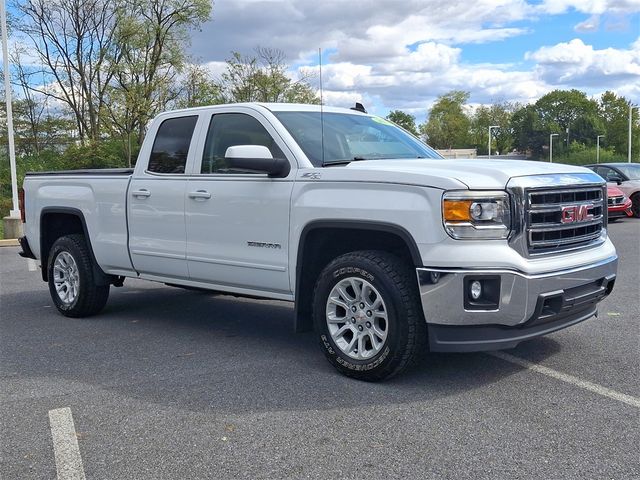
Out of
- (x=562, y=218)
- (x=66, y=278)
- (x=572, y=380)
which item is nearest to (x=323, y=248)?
(x=562, y=218)

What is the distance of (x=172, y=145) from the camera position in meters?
6.18

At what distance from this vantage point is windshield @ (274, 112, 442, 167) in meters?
5.23

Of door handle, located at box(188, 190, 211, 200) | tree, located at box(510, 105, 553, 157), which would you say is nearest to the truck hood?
door handle, located at box(188, 190, 211, 200)

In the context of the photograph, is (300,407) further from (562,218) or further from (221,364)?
(562,218)

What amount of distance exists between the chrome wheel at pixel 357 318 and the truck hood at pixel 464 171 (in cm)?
78

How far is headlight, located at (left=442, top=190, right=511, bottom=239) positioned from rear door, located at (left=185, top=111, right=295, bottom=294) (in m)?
1.34

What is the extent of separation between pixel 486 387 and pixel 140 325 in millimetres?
3668

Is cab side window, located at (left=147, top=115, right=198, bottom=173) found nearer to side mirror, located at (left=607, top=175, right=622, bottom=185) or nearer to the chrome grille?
the chrome grille

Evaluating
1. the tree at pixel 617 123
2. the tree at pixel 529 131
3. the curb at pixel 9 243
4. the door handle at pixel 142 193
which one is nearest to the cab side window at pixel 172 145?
the door handle at pixel 142 193

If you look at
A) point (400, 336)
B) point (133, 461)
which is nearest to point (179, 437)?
point (133, 461)

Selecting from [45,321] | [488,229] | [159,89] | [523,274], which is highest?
[159,89]

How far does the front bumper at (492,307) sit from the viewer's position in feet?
13.4

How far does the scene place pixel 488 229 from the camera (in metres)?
4.15

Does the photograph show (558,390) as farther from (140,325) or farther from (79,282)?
(79,282)
